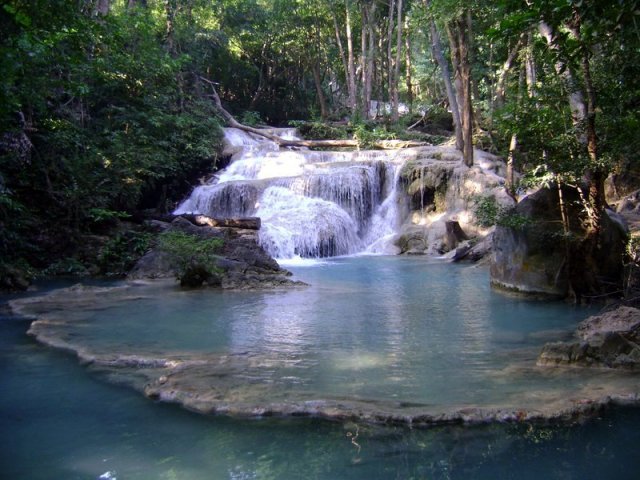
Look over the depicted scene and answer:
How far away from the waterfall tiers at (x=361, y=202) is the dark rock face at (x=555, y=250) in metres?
7.34

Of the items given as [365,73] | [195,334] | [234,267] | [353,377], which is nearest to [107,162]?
[234,267]

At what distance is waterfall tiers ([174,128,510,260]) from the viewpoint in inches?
647

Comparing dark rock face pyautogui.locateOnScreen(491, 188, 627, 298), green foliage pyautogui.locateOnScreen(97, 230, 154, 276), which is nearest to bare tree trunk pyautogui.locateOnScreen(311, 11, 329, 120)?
green foliage pyautogui.locateOnScreen(97, 230, 154, 276)

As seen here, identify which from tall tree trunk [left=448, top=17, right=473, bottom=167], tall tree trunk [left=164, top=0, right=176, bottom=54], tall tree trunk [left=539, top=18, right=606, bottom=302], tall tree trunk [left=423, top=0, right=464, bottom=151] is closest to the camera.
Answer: tall tree trunk [left=539, top=18, right=606, bottom=302]

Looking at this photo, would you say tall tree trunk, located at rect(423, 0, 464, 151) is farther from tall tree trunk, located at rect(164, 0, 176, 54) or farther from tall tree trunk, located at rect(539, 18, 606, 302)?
tall tree trunk, located at rect(539, 18, 606, 302)

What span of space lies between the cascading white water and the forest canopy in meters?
1.98

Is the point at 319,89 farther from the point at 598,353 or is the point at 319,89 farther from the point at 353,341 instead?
the point at 598,353

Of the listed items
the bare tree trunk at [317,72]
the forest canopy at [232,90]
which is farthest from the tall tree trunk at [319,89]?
the forest canopy at [232,90]

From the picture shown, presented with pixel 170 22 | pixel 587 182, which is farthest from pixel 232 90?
pixel 587 182

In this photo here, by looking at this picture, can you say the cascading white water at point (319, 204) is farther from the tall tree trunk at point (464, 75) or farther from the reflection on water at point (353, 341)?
the reflection on water at point (353, 341)

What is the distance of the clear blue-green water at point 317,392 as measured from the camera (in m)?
3.14

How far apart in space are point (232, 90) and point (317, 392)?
31273mm

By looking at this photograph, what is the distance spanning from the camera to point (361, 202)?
18438mm

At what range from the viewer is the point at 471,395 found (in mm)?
4047
